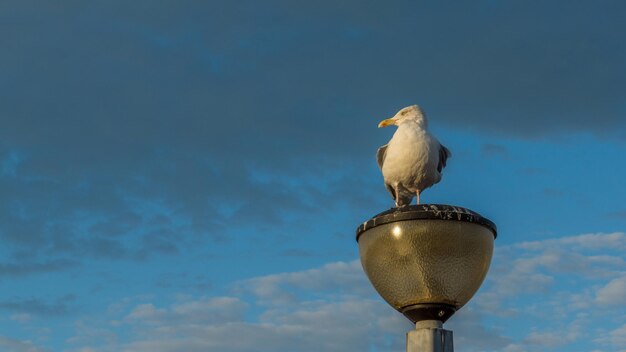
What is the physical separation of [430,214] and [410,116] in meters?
4.25

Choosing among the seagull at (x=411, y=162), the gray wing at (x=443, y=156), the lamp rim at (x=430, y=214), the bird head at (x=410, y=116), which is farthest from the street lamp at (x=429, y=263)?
the bird head at (x=410, y=116)

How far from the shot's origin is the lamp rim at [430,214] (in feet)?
26.6

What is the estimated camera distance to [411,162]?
11.0m

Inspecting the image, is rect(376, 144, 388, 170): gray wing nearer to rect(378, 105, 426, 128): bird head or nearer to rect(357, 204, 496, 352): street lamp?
rect(378, 105, 426, 128): bird head

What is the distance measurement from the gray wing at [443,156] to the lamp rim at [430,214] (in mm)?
3275

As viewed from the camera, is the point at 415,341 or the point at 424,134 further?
the point at 424,134

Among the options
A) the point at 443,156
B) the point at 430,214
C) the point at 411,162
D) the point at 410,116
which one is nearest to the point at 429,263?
the point at 430,214

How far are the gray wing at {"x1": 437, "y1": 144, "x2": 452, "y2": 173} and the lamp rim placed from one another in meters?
3.28

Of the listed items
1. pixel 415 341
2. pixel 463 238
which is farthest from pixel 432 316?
pixel 463 238

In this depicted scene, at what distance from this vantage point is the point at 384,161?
1152 cm

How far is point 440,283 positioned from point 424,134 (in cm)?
371

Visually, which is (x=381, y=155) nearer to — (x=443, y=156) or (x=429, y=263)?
(x=443, y=156)

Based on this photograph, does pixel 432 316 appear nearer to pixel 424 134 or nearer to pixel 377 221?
pixel 377 221

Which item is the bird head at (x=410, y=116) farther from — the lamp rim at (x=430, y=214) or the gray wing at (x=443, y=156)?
the lamp rim at (x=430, y=214)
